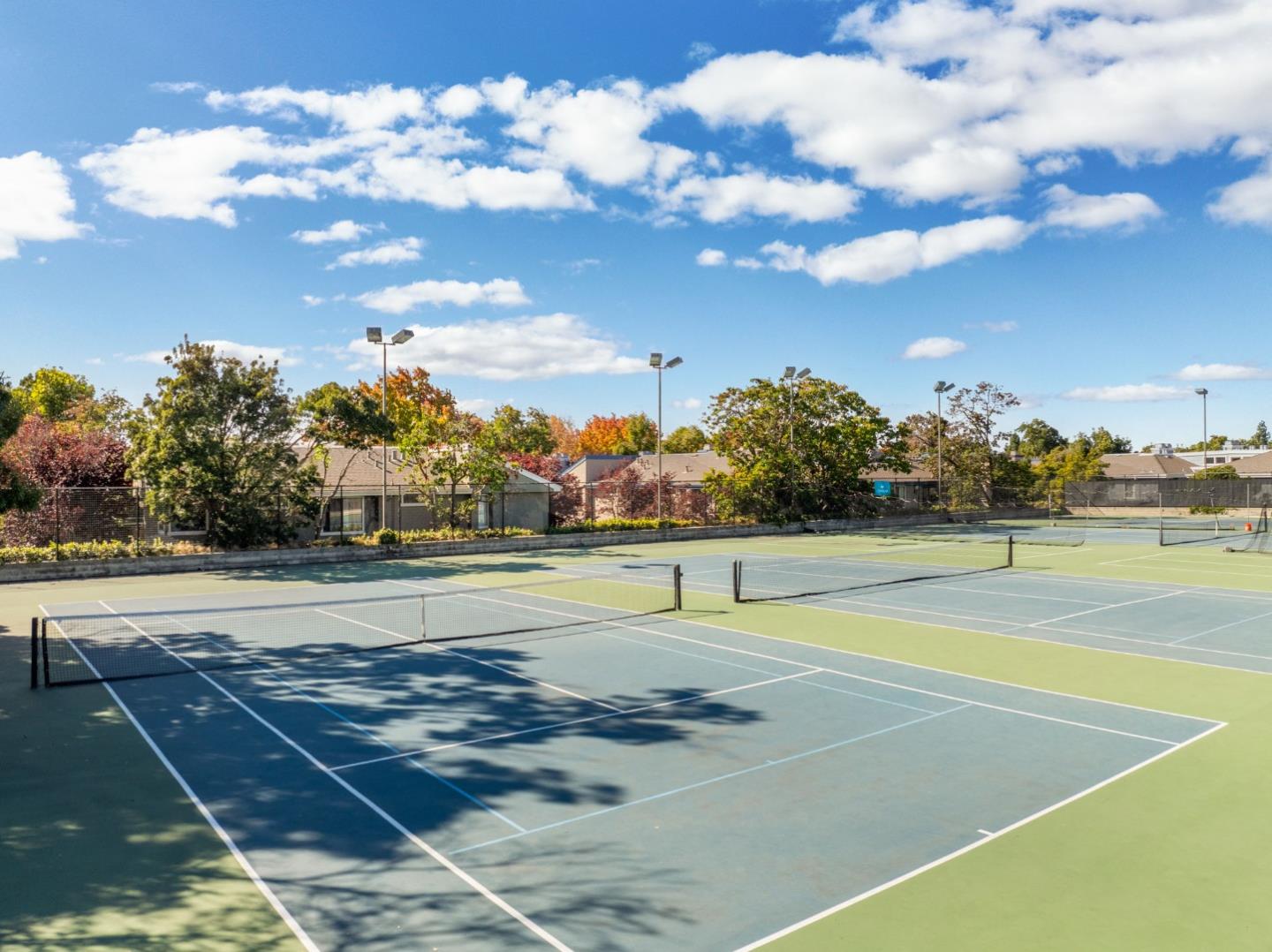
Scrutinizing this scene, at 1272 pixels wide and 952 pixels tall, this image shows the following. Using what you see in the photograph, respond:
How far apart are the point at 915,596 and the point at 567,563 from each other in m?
11.5

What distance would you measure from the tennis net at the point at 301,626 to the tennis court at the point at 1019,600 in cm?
356

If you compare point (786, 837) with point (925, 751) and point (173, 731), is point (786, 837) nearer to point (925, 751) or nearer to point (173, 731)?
point (925, 751)

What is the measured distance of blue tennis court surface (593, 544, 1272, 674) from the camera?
14234 mm

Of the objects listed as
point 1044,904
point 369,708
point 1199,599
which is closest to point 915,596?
point 1199,599

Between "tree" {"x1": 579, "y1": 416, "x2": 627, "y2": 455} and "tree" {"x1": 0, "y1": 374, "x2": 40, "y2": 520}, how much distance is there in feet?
274

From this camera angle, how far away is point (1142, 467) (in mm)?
76938

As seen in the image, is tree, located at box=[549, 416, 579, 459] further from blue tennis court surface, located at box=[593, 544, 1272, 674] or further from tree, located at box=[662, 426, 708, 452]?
blue tennis court surface, located at box=[593, 544, 1272, 674]

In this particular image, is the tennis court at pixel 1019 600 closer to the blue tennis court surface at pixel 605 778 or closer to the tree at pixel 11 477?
the blue tennis court surface at pixel 605 778

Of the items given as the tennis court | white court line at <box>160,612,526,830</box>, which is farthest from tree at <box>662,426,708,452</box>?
white court line at <box>160,612,526,830</box>

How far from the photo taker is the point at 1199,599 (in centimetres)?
1917

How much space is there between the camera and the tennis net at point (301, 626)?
513 inches

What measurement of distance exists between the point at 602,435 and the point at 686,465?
44598 millimetres

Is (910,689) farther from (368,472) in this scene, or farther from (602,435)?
(602,435)

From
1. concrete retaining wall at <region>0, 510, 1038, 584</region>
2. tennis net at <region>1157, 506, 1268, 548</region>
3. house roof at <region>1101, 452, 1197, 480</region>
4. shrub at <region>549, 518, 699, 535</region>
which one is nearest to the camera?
concrete retaining wall at <region>0, 510, 1038, 584</region>
